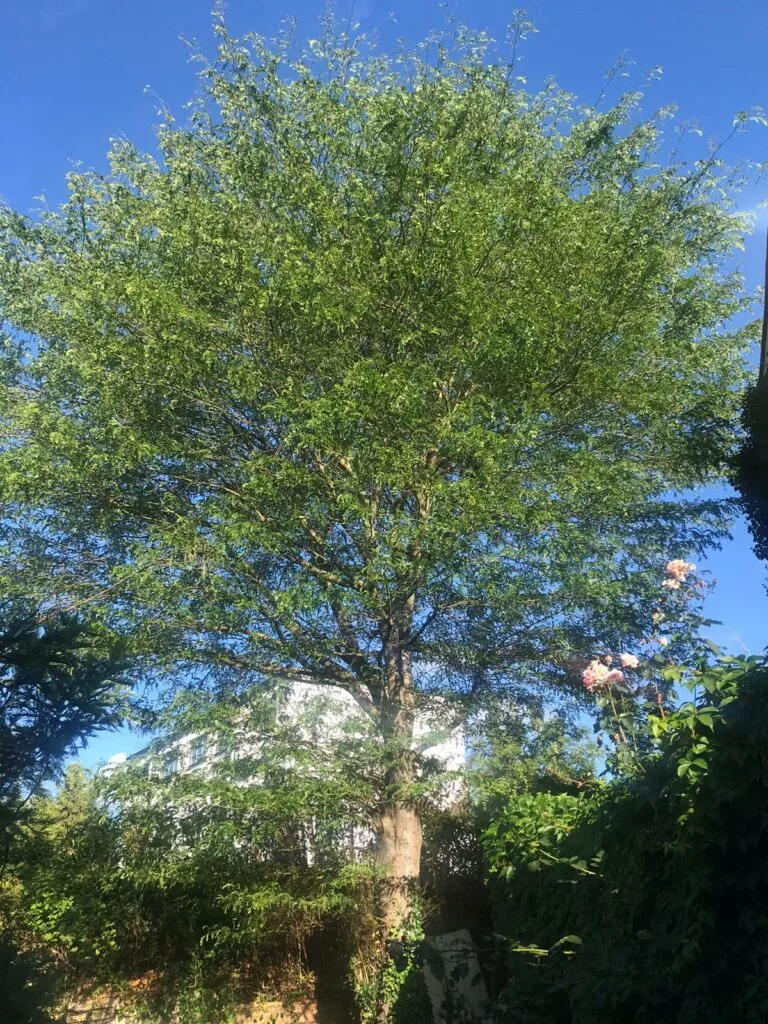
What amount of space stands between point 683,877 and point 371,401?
489 centimetres

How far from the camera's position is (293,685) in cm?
763

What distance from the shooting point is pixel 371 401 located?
6945 mm

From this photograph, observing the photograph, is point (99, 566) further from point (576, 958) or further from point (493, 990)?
point (576, 958)

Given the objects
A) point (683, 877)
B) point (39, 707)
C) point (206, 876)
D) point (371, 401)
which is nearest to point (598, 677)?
point (683, 877)

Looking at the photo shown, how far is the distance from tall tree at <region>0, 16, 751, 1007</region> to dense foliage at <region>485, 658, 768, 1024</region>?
3.46m

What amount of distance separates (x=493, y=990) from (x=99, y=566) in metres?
Result: 5.23

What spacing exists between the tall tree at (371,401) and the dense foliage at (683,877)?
11.3 ft

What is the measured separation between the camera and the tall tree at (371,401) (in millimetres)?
6961

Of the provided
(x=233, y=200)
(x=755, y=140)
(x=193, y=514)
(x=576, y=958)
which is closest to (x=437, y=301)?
(x=233, y=200)

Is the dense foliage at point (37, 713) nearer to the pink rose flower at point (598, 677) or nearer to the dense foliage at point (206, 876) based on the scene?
the dense foliage at point (206, 876)

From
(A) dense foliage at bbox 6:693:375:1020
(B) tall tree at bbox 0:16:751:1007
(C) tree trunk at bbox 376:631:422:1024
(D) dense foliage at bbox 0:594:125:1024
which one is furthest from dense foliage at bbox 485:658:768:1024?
(B) tall tree at bbox 0:16:751:1007

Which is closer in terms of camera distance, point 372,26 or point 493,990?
point 493,990

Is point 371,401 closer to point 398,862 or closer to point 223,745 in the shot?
point 223,745

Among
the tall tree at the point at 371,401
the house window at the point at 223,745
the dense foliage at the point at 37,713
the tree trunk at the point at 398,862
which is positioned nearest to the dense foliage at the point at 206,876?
the house window at the point at 223,745
